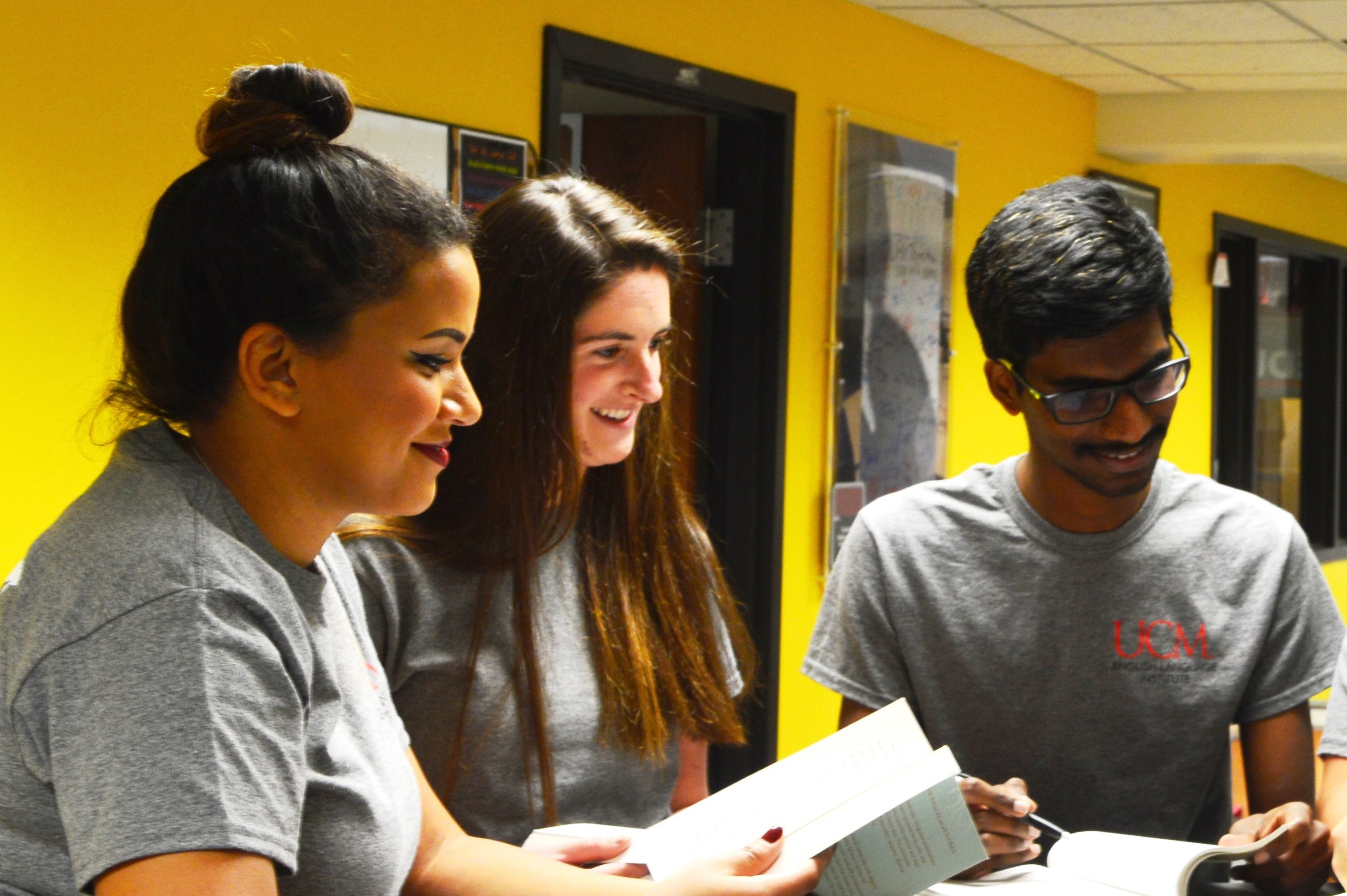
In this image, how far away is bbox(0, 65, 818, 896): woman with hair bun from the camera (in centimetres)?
86

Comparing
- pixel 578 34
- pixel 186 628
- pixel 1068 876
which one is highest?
pixel 578 34

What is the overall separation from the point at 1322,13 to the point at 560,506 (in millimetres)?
3774

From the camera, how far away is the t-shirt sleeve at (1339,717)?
4.85 ft

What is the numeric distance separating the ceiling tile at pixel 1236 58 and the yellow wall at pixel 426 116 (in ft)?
1.61

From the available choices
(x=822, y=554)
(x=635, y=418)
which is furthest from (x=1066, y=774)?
(x=822, y=554)

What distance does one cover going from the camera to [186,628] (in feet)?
2.89

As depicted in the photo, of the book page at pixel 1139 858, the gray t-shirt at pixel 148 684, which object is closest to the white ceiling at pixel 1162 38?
the book page at pixel 1139 858

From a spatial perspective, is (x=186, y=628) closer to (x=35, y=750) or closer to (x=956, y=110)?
(x=35, y=750)

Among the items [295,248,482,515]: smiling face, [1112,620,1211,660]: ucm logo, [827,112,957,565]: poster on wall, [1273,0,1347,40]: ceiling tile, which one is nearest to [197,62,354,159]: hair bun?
[295,248,482,515]: smiling face

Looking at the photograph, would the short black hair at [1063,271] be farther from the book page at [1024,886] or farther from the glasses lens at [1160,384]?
the book page at [1024,886]

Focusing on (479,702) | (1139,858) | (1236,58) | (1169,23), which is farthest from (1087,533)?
(1236,58)

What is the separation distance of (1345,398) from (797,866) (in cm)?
805

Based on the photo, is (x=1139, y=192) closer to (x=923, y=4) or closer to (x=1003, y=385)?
(x=923, y=4)

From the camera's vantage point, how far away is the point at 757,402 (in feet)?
14.1
